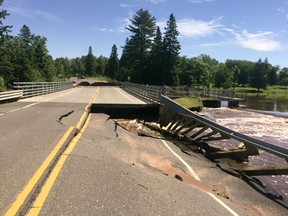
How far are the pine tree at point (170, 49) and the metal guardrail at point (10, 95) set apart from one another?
65.6 m

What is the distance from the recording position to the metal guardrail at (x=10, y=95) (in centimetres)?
2201

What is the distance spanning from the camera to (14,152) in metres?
8.14

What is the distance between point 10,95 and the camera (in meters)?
23.5

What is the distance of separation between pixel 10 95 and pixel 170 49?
69.1 m

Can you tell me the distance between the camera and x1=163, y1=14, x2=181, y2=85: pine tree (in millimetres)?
89250

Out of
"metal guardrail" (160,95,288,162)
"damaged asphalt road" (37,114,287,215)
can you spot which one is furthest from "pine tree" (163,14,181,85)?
"damaged asphalt road" (37,114,287,215)

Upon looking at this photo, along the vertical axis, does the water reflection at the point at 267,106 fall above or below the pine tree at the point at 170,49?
below

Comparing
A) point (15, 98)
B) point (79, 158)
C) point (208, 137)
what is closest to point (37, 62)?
point (15, 98)

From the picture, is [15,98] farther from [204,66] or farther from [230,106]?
[204,66]

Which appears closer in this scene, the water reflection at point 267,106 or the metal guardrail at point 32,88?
the metal guardrail at point 32,88

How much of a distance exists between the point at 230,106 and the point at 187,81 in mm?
85489

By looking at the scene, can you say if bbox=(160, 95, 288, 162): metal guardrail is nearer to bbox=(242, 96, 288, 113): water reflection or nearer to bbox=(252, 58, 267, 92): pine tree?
bbox=(242, 96, 288, 113): water reflection

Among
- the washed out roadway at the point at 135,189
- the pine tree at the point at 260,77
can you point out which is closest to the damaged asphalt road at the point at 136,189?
the washed out roadway at the point at 135,189

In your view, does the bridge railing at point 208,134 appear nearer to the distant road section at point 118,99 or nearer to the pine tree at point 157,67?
the distant road section at point 118,99
